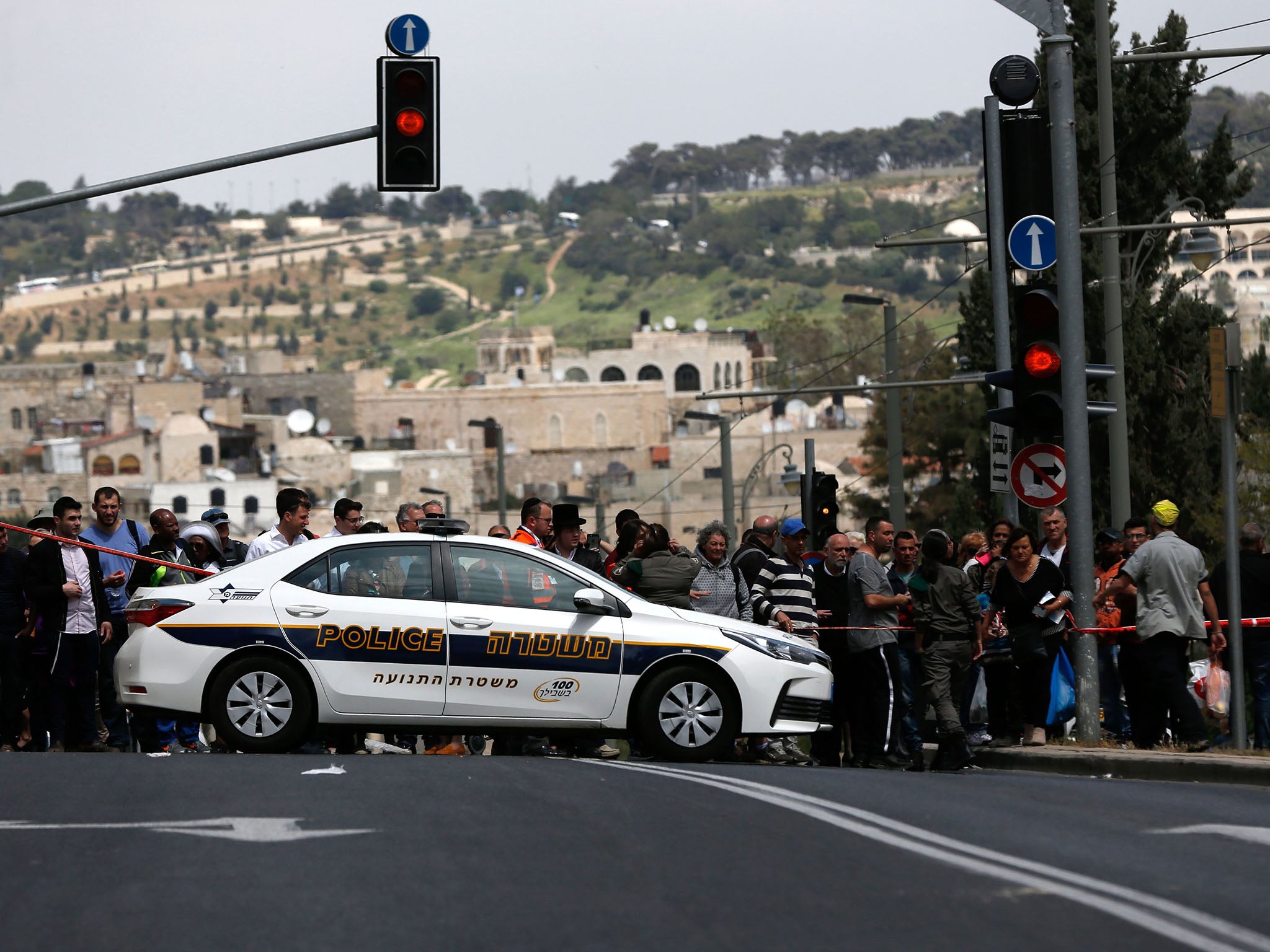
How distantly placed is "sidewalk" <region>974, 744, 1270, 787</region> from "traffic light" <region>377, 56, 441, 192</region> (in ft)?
22.2

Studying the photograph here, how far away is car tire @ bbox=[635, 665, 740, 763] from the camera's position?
13.7 m

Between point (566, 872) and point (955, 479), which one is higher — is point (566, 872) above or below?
below

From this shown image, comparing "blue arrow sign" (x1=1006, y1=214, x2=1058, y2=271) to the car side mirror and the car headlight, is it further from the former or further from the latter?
the car side mirror

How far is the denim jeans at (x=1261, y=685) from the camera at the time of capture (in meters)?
14.9

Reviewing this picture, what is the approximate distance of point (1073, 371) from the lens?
1520 centimetres

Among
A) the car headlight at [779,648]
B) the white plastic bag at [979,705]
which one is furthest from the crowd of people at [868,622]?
the car headlight at [779,648]

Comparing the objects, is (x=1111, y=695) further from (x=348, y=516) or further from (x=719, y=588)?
(x=348, y=516)

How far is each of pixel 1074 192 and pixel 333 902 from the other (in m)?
9.82

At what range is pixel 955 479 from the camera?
211 ft

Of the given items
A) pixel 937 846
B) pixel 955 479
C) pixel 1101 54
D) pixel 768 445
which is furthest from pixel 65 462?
pixel 937 846

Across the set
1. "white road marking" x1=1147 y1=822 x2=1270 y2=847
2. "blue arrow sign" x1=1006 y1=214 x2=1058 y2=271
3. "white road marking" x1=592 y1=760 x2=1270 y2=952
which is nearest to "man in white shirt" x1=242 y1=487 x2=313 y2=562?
"white road marking" x1=592 y1=760 x2=1270 y2=952

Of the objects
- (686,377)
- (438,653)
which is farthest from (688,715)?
(686,377)

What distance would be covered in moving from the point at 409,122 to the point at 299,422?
367ft

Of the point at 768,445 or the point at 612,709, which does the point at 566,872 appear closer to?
the point at 612,709
